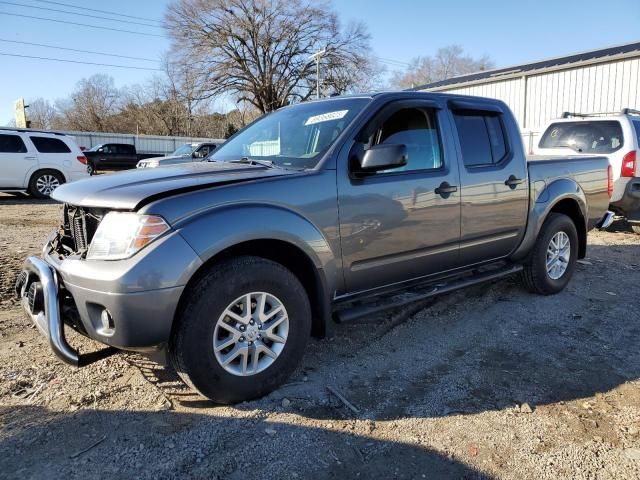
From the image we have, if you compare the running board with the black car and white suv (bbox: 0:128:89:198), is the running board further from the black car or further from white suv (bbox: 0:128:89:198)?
the black car

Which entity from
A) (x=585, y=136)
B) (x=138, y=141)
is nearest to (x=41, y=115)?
(x=138, y=141)

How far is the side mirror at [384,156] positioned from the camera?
3191 mm

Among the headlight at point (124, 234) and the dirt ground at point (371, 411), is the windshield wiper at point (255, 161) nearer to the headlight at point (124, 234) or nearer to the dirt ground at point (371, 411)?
the headlight at point (124, 234)

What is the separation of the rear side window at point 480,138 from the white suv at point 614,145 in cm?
395

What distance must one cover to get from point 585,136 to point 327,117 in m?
6.69

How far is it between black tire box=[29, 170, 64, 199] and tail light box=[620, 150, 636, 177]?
12898mm

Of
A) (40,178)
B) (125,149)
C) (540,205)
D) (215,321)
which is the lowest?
(215,321)

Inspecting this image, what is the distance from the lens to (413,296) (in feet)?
12.3

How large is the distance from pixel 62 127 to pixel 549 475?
63.2m

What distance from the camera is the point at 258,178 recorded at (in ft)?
9.90

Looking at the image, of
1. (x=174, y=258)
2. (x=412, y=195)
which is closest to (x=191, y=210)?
(x=174, y=258)

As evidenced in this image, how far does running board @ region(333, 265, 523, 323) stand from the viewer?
337 cm

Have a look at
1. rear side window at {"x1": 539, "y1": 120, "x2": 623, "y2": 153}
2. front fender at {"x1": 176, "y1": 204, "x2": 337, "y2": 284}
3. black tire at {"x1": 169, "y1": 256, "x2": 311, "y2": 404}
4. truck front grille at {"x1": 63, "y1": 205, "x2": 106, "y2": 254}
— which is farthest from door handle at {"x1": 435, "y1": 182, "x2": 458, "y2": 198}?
rear side window at {"x1": 539, "y1": 120, "x2": 623, "y2": 153}

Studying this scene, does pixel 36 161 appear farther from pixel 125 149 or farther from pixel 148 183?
pixel 125 149
